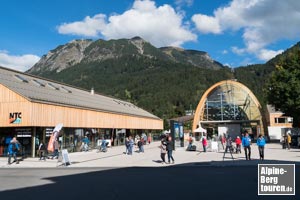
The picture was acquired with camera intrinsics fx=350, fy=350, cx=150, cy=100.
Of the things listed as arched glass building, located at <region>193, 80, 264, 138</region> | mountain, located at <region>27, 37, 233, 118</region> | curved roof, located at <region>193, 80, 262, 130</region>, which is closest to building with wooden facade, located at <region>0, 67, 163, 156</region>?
curved roof, located at <region>193, 80, 262, 130</region>

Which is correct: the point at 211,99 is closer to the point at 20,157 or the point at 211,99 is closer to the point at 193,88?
the point at 20,157

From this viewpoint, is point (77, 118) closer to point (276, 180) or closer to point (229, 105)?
point (276, 180)

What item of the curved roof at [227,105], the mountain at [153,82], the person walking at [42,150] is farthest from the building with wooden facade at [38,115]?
the mountain at [153,82]

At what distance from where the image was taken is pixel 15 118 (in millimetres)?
27375

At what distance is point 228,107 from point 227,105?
2.33 feet

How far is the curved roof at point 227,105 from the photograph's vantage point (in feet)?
209

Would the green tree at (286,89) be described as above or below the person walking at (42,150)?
above

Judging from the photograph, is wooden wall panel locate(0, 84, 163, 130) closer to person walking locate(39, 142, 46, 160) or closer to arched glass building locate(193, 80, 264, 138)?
person walking locate(39, 142, 46, 160)

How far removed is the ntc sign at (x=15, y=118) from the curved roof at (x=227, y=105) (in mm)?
40957

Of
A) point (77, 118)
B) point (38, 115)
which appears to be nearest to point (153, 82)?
point (77, 118)

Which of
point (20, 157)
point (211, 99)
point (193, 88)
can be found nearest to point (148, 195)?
point (20, 157)

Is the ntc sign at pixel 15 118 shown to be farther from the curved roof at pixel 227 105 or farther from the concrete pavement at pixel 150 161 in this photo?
the curved roof at pixel 227 105

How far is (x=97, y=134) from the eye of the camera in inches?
1564

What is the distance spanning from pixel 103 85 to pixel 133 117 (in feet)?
329
